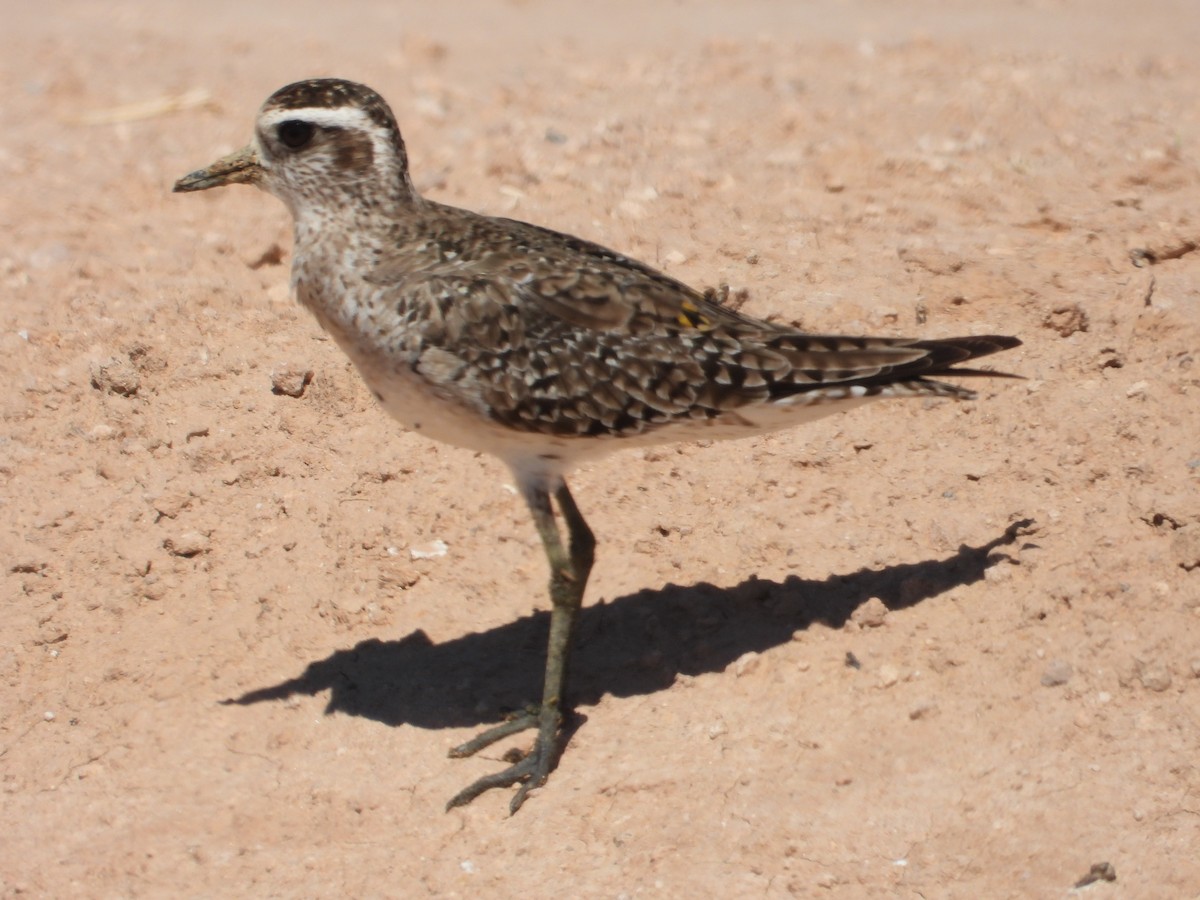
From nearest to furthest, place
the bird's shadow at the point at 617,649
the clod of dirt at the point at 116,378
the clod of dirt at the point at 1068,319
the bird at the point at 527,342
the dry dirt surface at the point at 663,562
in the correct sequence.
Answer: the dry dirt surface at the point at 663,562 < the bird at the point at 527,342 < the bird's shadow at the point at 617,649 < the clod of dirt at the point at 1068,319 < the clod of dirt at the point at 116,378

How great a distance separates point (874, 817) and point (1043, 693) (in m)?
0.94

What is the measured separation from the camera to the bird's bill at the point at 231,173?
6621mm

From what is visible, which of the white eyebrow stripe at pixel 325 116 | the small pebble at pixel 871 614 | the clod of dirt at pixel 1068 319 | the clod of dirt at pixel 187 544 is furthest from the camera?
the clod of dirt at pixel 1068 319

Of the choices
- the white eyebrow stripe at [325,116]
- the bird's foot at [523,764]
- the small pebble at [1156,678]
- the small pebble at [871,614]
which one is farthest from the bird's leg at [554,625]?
the small pebble at [1156,678]

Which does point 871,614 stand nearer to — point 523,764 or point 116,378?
point 523,764

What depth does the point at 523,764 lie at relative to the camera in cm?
652

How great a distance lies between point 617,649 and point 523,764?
0.87 m

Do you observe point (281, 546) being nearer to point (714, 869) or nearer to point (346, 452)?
point (346, 452)

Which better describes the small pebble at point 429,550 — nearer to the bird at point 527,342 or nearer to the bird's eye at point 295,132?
the bird at point 527,342

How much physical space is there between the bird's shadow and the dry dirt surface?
0.06 ft

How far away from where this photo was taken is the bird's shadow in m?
6.93

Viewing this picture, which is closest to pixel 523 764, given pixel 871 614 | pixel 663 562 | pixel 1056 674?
pixel 663 562

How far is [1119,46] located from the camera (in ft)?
43.5

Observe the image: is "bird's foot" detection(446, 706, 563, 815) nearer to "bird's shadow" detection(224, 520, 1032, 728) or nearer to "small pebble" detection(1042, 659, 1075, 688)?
"bird's shadow" detection(224, 520, 1032, 728)
